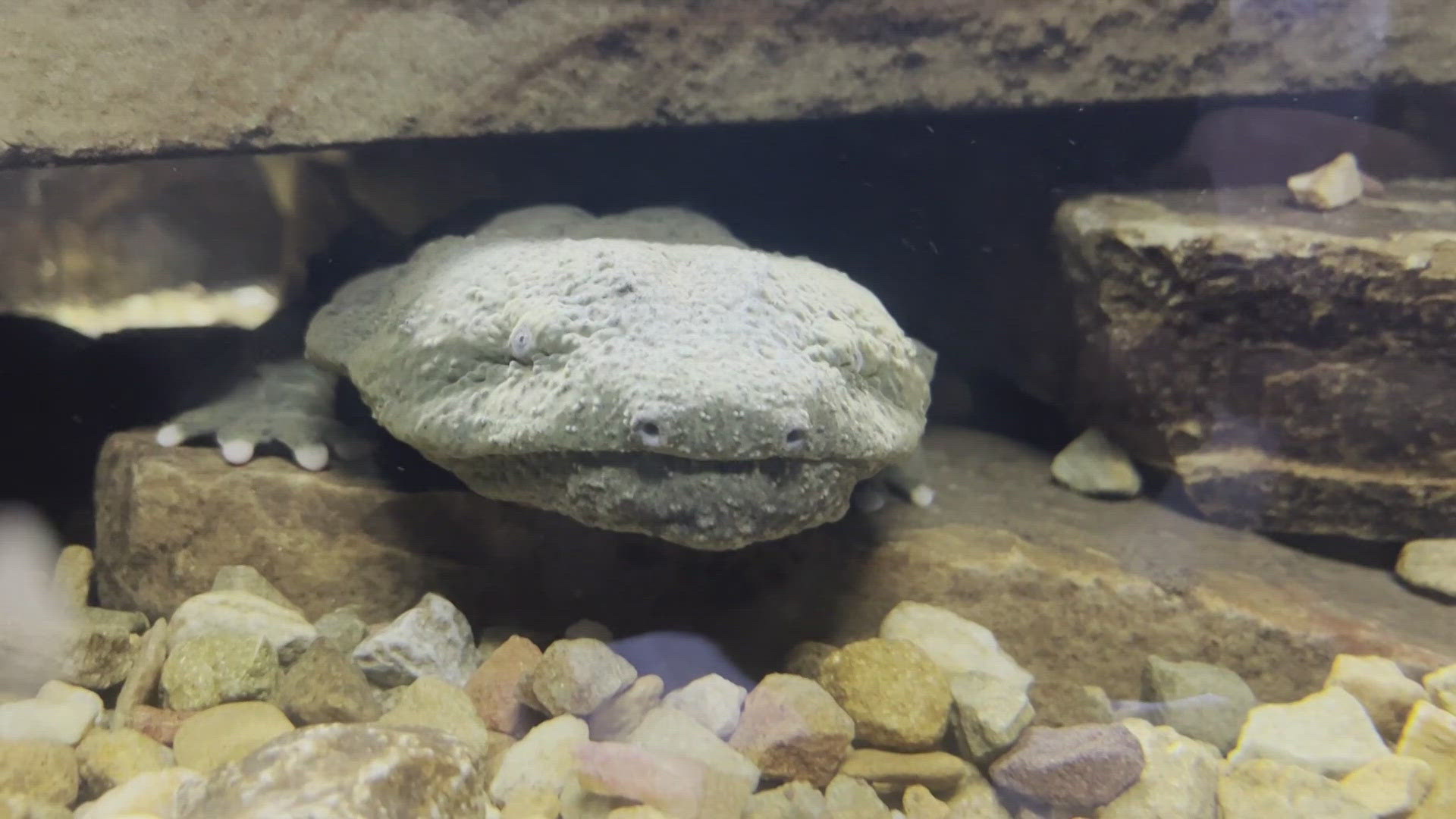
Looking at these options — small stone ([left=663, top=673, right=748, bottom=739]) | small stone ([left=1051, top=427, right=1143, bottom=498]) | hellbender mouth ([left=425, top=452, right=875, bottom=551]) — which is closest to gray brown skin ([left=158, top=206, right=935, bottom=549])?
hellbender mouth ([left=425, top=452, right=875, bottom=551])

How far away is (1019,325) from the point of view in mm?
3947

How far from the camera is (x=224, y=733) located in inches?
81.7

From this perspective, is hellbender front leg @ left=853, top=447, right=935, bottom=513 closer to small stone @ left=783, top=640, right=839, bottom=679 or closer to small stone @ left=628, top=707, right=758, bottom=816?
small stone @ left=783, top=640, right=839, bottom=679

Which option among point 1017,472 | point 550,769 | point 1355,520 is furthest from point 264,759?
point 1355,520

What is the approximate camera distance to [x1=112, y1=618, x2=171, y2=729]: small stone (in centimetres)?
224

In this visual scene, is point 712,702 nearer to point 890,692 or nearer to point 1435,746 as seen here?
point 890,692

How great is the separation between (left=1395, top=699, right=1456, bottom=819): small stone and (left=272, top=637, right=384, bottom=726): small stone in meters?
2.40

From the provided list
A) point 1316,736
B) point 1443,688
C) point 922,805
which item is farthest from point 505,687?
point 1443,688

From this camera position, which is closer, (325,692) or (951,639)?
(325,692)

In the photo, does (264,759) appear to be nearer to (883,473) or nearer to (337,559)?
(337,559)

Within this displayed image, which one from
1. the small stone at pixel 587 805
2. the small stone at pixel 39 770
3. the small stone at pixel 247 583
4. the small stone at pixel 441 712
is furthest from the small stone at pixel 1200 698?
the small stone at pixel 39 770

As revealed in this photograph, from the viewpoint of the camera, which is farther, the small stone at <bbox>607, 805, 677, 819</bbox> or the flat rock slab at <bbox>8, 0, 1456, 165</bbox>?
the flat rock slab at <bbox>8, 0, 1456, 165</bbox>

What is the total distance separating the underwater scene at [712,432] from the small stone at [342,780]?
0.01m

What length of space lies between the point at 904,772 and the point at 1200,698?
90 centimetres
